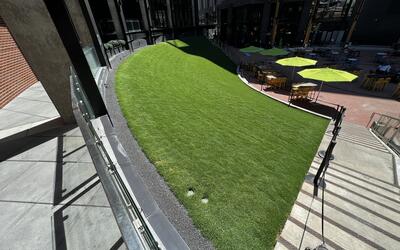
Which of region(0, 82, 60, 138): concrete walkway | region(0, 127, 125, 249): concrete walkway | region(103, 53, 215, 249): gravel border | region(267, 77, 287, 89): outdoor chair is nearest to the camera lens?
region(0, 127, 125, 249): concrete walkway

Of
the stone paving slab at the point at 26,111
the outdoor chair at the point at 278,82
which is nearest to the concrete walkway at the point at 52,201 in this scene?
the stone paving slab at the point at 26,111

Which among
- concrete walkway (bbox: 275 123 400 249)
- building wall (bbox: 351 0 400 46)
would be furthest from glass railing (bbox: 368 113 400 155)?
building wall (bbox: 351 0 400 46)

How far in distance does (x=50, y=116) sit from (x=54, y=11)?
4645 mm

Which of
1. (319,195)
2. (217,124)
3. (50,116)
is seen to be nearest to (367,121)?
(319,195)

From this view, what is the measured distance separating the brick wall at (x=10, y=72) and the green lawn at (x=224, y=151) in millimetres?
6140

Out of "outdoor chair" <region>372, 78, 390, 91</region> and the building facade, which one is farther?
the building facade

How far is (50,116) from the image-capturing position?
7320 millimetres

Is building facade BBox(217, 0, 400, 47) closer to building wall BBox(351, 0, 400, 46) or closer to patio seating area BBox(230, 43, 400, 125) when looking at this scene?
building wall BBox(351, 0, 400, 46)

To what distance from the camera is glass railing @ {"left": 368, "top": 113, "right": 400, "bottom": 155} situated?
8941 mm

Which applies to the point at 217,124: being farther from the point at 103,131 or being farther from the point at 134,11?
the point at 134,11

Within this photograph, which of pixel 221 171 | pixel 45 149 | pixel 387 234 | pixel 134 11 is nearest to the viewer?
pixel 387 234

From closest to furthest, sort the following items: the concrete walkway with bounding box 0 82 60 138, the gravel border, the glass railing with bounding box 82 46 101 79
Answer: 1. the gravel border
2. the glass railing with bounding box 82 46 101 79
3. the concrete walkway with bounding box 0 82 60 138

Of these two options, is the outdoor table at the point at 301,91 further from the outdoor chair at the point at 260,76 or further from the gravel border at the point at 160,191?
the gravel border at the point at 160,191

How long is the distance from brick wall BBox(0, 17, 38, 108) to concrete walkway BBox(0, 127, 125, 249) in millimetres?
7435
